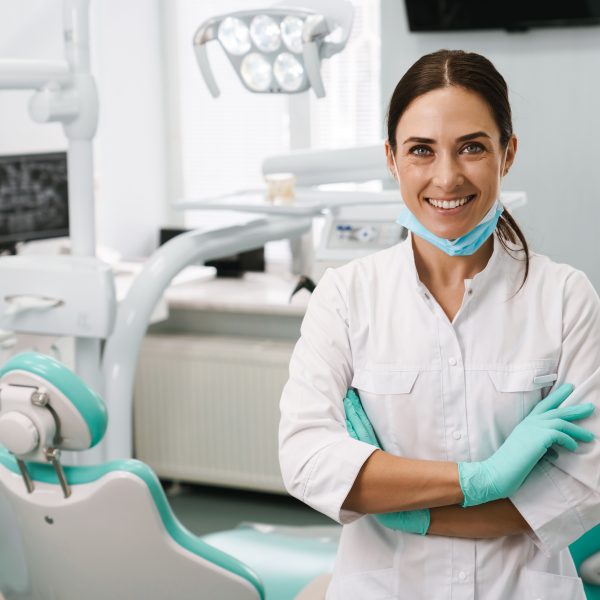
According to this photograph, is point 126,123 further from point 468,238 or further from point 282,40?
point 468,238

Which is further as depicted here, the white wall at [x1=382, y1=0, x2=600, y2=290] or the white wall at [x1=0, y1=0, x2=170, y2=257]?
the white wall at [x1=0, y1=0, x2=170, y2=257]

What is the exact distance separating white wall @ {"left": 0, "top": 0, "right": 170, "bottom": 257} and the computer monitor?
0.16 m

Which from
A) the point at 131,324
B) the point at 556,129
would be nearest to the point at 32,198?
the point at 131,324

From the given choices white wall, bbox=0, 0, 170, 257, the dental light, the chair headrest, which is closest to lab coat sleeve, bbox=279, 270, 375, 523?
the chair headrest

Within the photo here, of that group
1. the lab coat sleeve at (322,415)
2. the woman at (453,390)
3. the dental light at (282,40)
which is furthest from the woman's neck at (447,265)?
the dental light at (282,40)

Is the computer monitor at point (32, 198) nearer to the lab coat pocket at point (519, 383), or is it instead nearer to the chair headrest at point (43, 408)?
the chair headrest at point (43, 408)

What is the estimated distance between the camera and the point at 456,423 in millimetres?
1395

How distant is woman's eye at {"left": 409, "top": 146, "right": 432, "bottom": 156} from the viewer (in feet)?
4.57

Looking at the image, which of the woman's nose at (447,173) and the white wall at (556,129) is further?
the white wall at (556,129)

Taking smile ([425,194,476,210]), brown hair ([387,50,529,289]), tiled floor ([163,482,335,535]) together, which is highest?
brown hair ([387,50,529,289])

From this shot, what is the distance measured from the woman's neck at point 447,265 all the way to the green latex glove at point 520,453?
0.71 ft

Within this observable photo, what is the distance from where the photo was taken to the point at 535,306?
4.64 feet

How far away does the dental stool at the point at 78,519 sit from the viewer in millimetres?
1663

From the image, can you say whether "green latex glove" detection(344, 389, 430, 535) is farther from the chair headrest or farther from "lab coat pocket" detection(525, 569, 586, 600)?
the chair headrest
